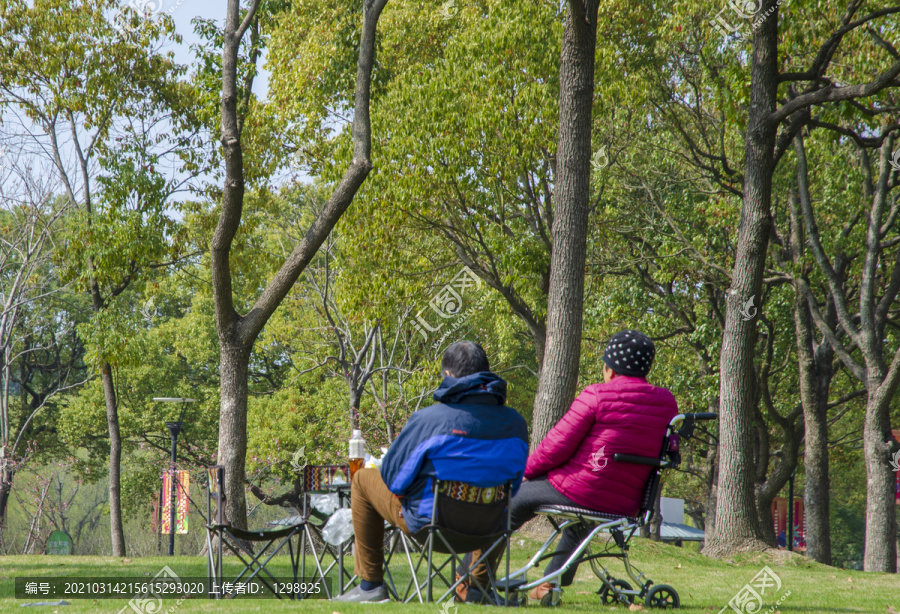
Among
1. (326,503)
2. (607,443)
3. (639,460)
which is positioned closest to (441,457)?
(607,443)

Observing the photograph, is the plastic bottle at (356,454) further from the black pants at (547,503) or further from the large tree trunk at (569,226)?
the large tree trunk at (569,226)

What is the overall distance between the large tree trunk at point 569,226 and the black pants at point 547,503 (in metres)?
4.35

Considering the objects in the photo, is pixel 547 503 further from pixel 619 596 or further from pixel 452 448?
pixel 452 448

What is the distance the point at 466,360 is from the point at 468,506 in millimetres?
814

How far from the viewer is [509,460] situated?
4.64 meters

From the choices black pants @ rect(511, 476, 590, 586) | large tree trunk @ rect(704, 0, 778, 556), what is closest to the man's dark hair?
black pants @ rect(511, 476, 590, 586)

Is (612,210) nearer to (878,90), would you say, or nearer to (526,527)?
(878,90)

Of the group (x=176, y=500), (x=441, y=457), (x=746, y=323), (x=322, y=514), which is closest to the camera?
(x=441, y=457)

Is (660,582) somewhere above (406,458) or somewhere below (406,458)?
below

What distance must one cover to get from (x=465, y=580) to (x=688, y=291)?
17652 mm

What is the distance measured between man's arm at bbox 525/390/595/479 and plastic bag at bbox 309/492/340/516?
1455 millimetres

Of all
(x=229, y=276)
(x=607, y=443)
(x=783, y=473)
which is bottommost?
(x=783, y=473)

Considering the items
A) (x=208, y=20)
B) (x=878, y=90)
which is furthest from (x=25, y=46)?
(x=878, y=90)

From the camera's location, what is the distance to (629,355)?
16.7 ft
